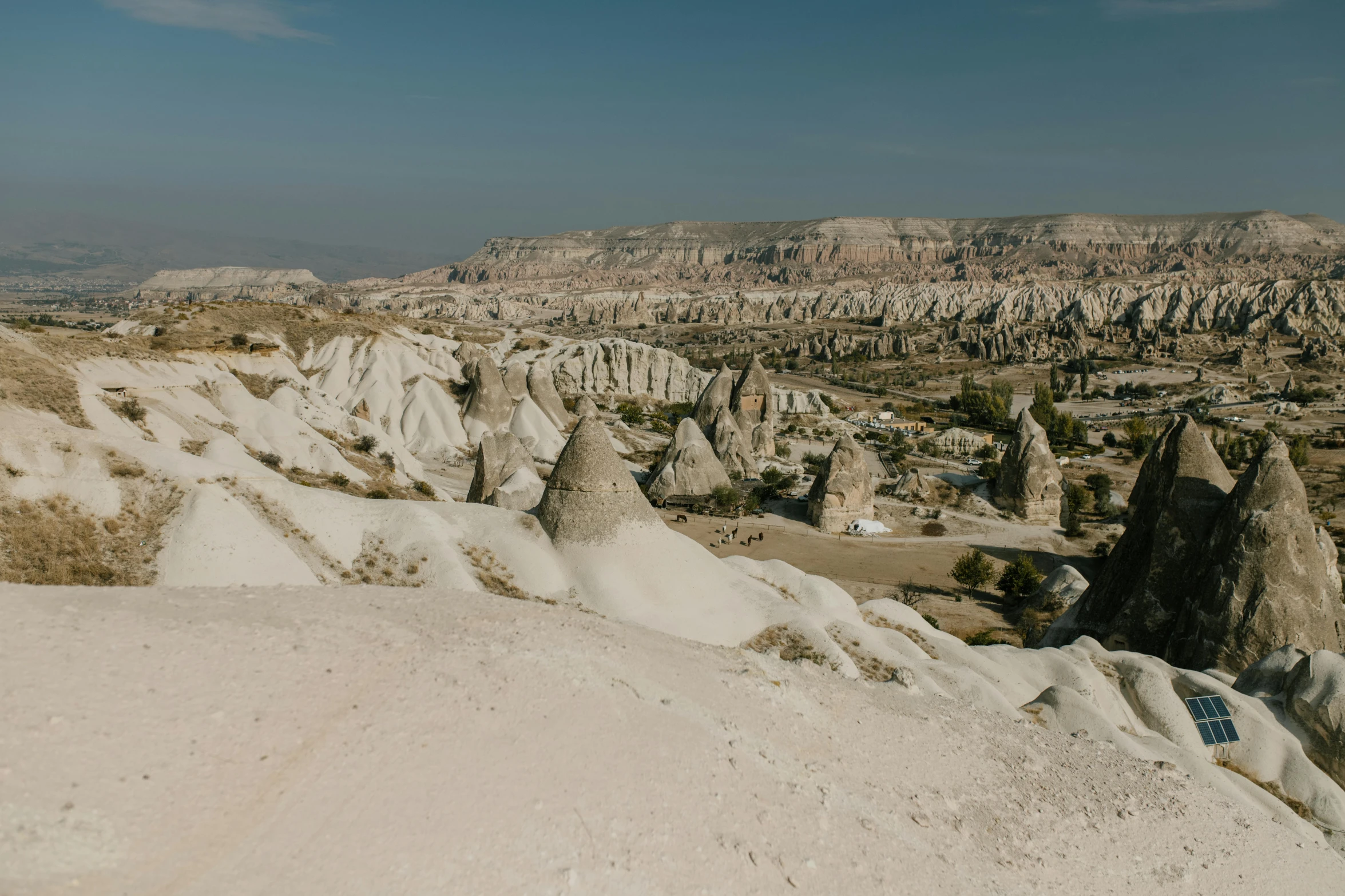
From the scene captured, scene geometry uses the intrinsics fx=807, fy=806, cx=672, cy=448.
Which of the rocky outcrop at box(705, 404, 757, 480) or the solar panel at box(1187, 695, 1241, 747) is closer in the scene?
the solar panel at box(1187, 695, 1241, 747)

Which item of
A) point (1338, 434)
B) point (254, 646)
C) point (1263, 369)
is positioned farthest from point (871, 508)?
point (1263, 369)

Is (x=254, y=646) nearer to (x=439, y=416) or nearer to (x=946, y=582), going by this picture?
(x=946, y=582)

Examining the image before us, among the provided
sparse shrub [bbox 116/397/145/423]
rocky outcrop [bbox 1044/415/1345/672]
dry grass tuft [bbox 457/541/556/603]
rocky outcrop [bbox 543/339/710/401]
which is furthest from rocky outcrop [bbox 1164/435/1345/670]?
rocky outcrop [bbox 543/339/710/401]

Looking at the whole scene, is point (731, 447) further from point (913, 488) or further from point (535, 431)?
point (535, 431)

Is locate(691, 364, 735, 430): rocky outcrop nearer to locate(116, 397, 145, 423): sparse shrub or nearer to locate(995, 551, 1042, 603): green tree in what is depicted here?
locate(995, 551, 1042, 603): green tree

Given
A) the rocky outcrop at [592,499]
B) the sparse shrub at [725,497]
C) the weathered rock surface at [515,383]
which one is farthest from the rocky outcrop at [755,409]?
the rocky outcrop at [592,499]

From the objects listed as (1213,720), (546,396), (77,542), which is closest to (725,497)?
(546,396)

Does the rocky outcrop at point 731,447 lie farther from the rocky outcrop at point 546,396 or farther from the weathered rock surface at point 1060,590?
the weathered rock surface at point 1060,590
